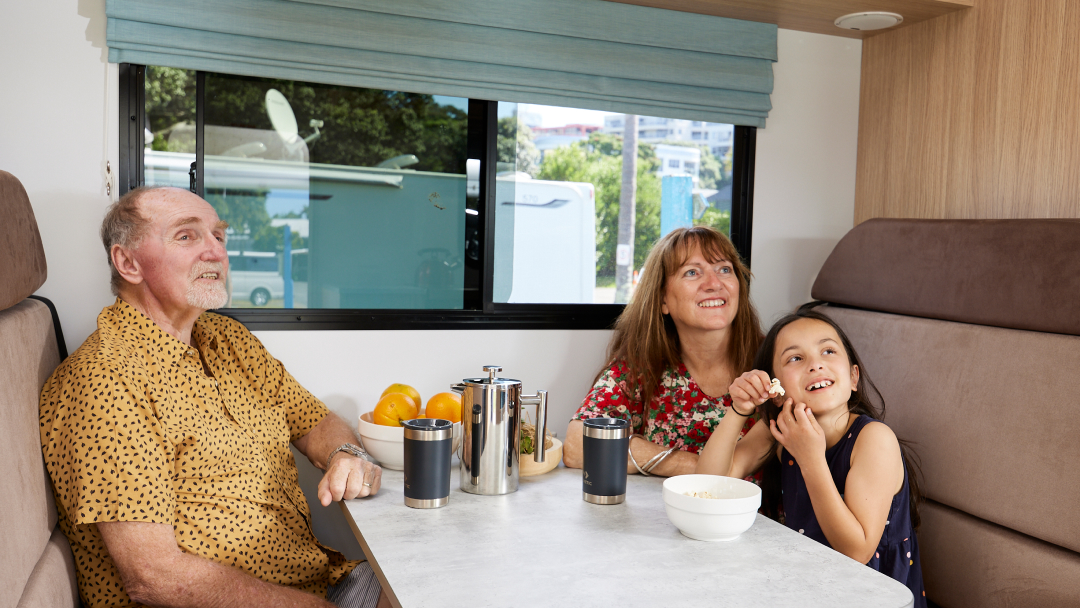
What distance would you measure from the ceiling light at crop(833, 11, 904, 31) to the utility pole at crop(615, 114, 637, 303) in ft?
2.35

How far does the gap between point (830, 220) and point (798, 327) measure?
1.15m

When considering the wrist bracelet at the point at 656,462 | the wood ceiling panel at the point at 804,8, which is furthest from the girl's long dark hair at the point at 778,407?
the wood ceiling panel at the point at 804,8

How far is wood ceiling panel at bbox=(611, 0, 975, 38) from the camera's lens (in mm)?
2322

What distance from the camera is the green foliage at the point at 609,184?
2.58 m

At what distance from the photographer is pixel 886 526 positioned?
1.58 metres

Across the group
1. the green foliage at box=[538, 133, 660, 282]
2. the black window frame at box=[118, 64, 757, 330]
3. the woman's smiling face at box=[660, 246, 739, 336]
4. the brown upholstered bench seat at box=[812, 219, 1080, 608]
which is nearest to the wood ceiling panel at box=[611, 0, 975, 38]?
the black window frame at box=[118, 64, 757, 330]

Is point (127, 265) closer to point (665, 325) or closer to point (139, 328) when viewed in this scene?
point (139, 328)

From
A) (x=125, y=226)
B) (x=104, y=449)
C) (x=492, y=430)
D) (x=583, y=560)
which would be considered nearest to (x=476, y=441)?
(x=492, y=430)

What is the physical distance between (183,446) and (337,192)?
0.95 meters

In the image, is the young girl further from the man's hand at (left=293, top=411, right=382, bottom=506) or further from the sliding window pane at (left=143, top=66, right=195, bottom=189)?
the sliding window pane at (left=143, top=66, right=195, bottom=189)

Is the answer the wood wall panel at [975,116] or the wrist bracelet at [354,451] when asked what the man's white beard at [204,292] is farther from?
the wood wall panel at [975,116]

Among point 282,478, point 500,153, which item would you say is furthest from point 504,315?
point 282,478

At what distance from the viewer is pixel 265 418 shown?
1.80 meters

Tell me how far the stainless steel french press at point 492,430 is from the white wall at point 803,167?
4.43 ft
